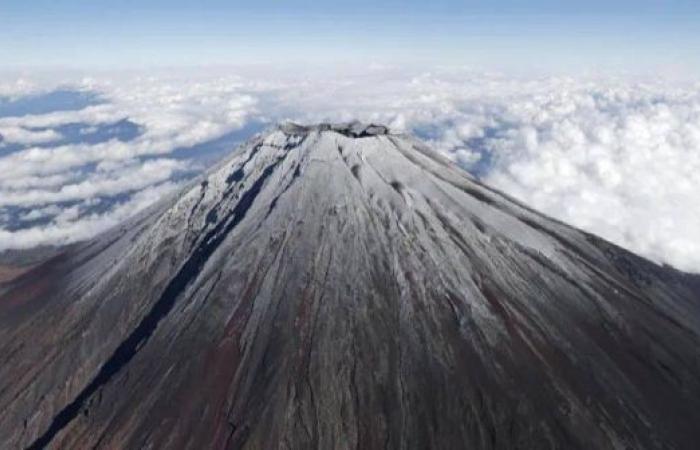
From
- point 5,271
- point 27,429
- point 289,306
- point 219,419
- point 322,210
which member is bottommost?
point 5,271

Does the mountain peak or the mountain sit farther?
the mountain peak

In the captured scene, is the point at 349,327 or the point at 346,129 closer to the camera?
the point at 349,327

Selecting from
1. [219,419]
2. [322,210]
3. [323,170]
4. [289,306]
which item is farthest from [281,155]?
[219,419]

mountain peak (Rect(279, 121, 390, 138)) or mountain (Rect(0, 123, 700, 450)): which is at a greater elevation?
mountain peak (Rect(279, 121, 390, 138))

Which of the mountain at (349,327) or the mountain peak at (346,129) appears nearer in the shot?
the mountain at (349,327)

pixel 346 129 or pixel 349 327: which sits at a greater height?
pixel 346 129

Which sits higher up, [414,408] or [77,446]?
[414,408]

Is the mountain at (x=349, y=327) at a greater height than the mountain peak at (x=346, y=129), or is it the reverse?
the mountain peak at (x=346, y=129)

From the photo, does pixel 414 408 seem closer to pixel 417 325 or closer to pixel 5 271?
pixel 417 325
